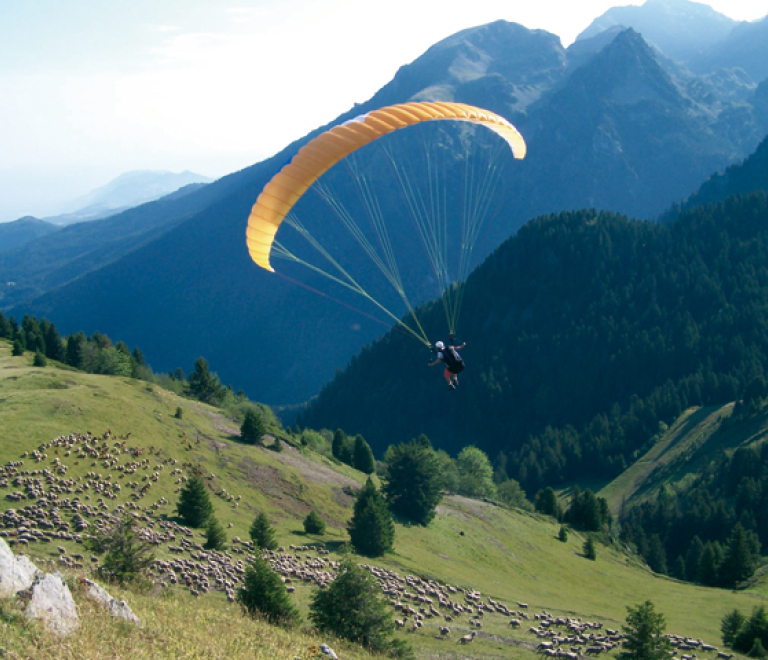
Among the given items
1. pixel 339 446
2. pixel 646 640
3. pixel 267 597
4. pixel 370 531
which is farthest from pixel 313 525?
pixel 339 446

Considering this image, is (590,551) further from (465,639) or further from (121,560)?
(121,560)

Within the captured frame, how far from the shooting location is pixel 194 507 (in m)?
35.8

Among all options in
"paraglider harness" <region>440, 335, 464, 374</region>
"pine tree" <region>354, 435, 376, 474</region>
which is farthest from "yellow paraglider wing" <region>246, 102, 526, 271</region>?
"pine tree" <region>354, 435, 376, 474</region>

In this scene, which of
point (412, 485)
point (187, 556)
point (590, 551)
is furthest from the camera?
point (590, 551)

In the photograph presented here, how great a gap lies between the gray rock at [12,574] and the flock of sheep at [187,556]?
11.6 meters

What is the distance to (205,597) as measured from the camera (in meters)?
25.3

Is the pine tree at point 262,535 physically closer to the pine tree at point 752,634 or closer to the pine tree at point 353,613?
the pine tree at point 353,613

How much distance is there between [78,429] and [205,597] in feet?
70.5

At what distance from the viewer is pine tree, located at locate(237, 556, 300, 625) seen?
783 inches

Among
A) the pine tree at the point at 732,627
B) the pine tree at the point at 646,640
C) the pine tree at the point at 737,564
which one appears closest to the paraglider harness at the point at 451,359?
the pine tree at the point at 646,640

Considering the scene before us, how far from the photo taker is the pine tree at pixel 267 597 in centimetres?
1989

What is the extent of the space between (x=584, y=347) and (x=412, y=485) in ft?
409

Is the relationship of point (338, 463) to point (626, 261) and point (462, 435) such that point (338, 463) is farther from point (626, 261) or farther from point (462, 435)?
point (626, 261)

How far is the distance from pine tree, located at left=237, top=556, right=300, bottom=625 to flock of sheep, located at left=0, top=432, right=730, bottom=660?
21.0 feet
